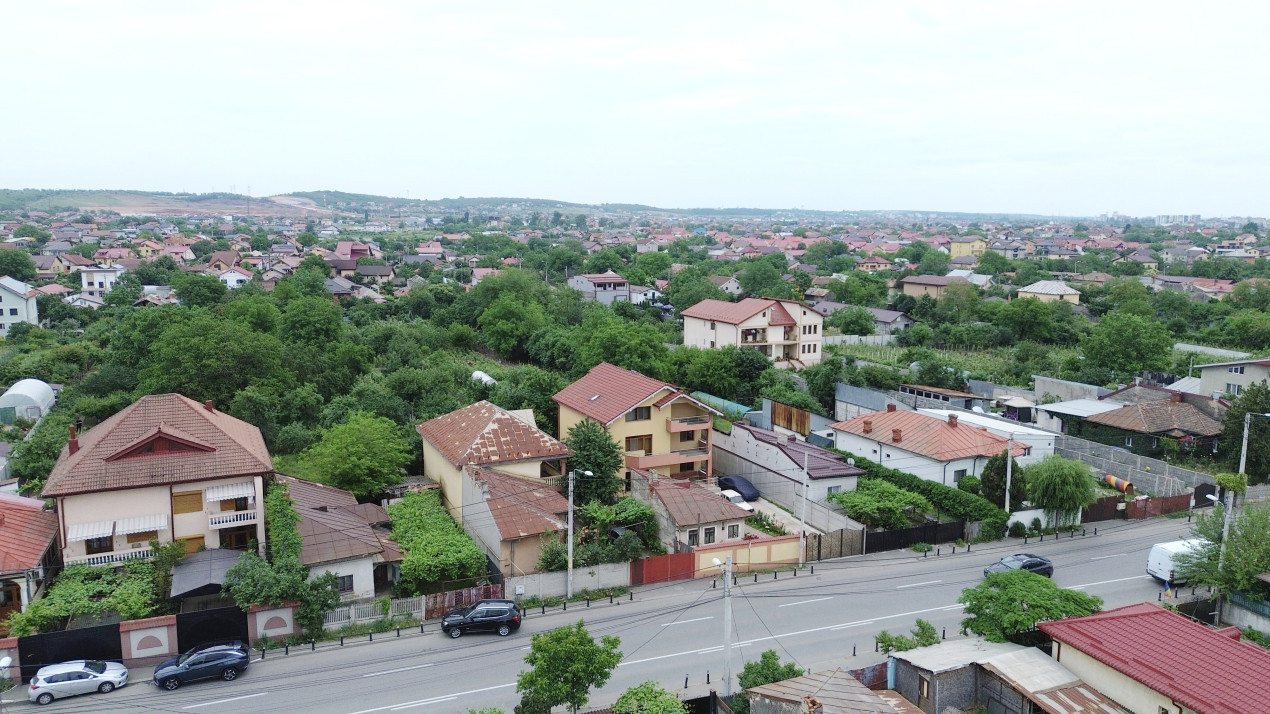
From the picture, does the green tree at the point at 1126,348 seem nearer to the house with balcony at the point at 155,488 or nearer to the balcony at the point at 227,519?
the house with balcony at the point at 155,488

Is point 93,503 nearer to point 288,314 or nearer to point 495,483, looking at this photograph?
point 495,483

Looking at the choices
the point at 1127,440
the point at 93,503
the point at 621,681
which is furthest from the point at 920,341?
the point at 93,503

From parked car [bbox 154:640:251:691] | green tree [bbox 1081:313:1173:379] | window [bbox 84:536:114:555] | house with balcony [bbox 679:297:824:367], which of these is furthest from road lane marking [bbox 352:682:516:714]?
green tree [bbox 1081:313:1173:379]

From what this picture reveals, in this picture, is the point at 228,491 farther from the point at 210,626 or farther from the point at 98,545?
the point at 210,626

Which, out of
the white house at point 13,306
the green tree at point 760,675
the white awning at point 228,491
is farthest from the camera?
the white house at point 13,306

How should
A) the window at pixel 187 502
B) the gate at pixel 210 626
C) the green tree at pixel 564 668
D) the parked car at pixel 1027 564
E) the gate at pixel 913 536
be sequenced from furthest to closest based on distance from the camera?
the gate at pixel 913 536 < the parked car at pixel 1027 564 < the window at pixel 187 502 < the gate at pixel 210 626 < the green tree at pixel 564 668

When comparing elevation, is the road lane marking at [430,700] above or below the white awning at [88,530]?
below

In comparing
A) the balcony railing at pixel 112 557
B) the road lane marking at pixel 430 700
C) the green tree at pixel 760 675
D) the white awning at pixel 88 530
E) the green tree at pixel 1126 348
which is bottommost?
the road lane marking at pixel 430 700

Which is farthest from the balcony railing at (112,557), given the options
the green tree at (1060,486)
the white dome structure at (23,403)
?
the green tree at (1060,486)
